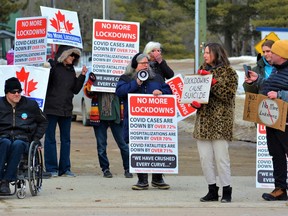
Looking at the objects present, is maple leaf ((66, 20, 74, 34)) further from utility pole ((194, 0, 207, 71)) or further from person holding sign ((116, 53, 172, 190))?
utility pole ((194, 0, 207, 71))

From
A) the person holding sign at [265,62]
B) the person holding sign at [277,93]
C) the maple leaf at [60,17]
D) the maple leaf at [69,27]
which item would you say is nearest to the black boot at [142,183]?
the person holding sign at [277,93]

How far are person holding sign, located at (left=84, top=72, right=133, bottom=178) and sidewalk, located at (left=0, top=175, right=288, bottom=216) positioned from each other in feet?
2.12

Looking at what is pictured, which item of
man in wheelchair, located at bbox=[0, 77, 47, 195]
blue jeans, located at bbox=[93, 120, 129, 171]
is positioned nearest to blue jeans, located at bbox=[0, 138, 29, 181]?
man in wheelchair, located at bbox=[0, 77, 47, 195]

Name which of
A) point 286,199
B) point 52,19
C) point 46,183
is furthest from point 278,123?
point 52,19

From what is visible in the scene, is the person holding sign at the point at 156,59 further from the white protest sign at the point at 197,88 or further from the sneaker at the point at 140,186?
the sneaker at the point at 140,186

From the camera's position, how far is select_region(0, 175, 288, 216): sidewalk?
9.42 metres

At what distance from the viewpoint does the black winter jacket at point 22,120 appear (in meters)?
10.2

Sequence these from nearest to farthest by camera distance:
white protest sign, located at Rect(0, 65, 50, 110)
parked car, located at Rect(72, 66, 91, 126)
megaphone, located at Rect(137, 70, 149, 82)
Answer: megaphone, located at Rect(137, 70, 149, 82) < white protest sign, located at Rect(0, 65, 50, 110) < parked car, located at Rect(72, 66, 91, 126)

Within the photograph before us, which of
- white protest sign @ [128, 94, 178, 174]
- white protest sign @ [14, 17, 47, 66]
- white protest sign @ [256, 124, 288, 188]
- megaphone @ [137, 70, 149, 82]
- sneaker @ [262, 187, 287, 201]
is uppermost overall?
white protest sign @ [14, 17, 47, 66]

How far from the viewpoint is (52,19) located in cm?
1299

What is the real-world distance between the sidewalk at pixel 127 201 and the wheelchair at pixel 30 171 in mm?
120

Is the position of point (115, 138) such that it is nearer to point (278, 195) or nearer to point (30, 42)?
point (30, 42)

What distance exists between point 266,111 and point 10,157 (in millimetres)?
Answer: 3202

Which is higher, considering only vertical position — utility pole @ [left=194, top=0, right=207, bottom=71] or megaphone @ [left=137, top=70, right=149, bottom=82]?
utility pole @ [left=194, top=0, right=207, bottom=71]
